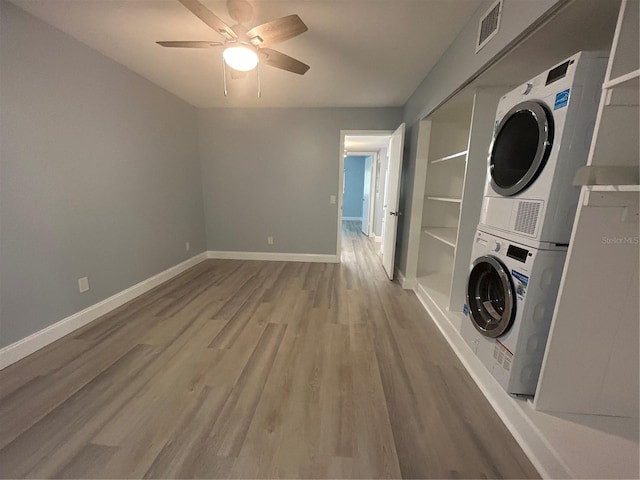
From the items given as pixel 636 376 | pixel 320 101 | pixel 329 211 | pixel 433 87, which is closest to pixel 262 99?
pixel 320 101

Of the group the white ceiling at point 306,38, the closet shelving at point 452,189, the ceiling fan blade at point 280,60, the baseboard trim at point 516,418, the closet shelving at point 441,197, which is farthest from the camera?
the closet shelving at point 441,197

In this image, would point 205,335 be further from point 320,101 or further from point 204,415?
point 320,101

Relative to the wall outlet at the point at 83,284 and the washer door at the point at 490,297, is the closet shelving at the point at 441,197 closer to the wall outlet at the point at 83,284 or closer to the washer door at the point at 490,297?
the washer door at the point at 490,297

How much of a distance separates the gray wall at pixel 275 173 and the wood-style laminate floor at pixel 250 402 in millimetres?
1834

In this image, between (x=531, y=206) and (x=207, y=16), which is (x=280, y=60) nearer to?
(x=207, y=16)

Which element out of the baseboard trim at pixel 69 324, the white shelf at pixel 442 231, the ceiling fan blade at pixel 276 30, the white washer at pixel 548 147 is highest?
the ceiling fan blade at pixel 276 30

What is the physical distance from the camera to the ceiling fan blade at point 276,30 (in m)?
1.45

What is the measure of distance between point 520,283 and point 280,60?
2.18 meters

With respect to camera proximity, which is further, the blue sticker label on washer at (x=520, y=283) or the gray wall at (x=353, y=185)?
the gray wall at (x=353, y=185)

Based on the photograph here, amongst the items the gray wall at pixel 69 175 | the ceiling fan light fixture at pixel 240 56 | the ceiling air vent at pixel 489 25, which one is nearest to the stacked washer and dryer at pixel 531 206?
the ceiling air vent at pixel 489 25

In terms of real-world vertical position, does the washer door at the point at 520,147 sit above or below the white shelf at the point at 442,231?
above

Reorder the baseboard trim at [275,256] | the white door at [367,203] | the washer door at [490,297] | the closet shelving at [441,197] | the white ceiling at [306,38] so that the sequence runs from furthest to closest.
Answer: the white door at [367,203] → the baseboard trim at [275,256] → the closet shelving at [441,197] → the white ceiling at [306,38] → the washer door at [490,297]

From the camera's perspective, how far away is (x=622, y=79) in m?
0.82

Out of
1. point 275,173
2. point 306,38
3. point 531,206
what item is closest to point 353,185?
point 275,173
